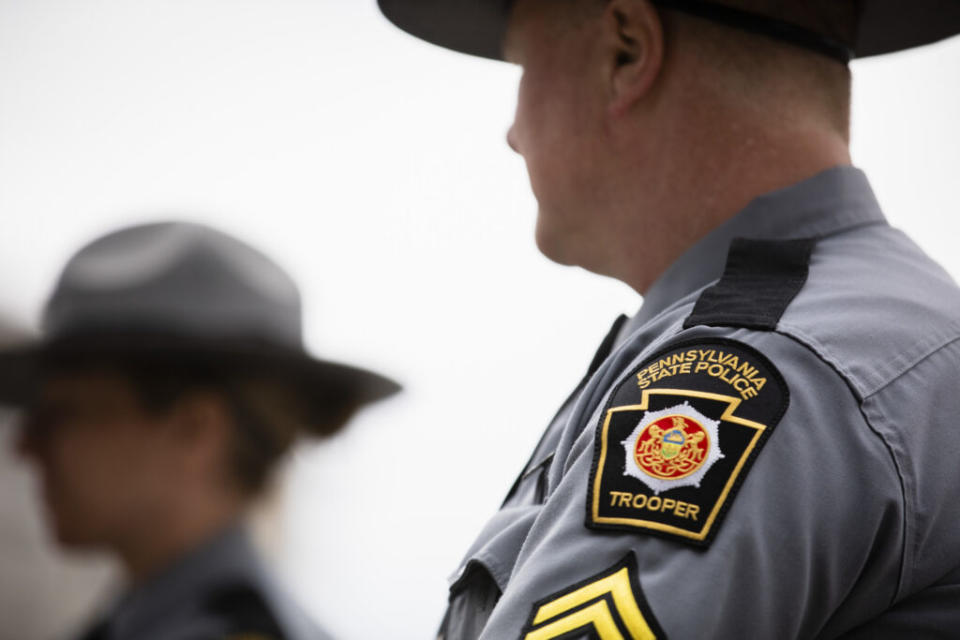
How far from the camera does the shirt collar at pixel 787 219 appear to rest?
4.19 feet

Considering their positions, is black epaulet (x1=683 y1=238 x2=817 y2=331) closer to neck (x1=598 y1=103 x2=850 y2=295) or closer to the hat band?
neck (x1=598 y1=103 x2=850 y2=295)

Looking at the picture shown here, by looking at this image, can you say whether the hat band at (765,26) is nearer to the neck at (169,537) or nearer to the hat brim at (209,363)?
the hat brim at (209,363)

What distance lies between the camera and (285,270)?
6.53 ft

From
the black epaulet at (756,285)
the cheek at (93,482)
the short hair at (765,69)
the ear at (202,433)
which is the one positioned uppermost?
the short hair at (765,69)

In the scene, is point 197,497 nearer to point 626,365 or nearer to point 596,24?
point 626,365

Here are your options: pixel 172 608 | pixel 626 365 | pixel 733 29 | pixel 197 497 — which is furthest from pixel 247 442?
pixel 733 29

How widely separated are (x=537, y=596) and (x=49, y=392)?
976 millimetres

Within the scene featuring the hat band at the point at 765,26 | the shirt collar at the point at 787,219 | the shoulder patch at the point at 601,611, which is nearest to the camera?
the shoulder patch at the point at 601,611

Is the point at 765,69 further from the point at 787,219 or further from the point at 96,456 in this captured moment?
the point at 96,456

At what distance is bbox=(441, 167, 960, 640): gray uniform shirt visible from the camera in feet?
2.91

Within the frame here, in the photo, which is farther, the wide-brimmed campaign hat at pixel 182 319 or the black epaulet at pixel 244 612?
the wide-brimmed campaign hat at pixel 182 319

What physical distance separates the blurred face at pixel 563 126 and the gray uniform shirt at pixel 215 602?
25.8 inches

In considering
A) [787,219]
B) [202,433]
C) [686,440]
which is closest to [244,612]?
[202,433]

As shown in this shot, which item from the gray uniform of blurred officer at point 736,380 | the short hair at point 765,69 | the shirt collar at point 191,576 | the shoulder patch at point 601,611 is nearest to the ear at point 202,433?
the shirt collar at point 191,576
